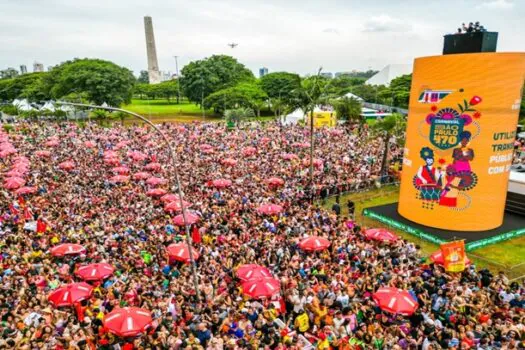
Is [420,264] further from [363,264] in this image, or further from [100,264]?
[100,264]

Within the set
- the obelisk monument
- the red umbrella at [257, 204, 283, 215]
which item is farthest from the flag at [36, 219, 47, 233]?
the obelisk monument

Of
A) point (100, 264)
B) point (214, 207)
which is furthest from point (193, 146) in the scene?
point (100, 264)

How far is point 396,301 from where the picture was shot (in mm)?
10500

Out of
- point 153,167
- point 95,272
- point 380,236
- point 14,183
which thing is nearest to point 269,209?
point 380,236

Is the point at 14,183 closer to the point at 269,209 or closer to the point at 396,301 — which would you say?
the point at 269,209

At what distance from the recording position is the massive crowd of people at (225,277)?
9930mm

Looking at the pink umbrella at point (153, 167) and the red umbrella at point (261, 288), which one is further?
the pink umbrella at point (153, 167)

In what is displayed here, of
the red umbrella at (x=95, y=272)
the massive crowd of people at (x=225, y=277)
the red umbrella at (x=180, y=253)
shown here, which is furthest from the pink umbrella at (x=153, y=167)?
the red umbrella at (x=95, y=272)

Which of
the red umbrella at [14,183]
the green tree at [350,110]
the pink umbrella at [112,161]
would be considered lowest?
the red umbrella at [14,183]

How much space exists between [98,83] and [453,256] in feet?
213

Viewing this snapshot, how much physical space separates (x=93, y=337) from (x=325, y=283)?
7.09 m

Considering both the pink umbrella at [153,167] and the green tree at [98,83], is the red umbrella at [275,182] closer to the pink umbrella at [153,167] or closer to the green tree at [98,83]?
the pink umbrella at [153,167]

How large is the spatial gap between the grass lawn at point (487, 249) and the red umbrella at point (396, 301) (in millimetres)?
7438

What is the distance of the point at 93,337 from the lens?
10062 millimetres
